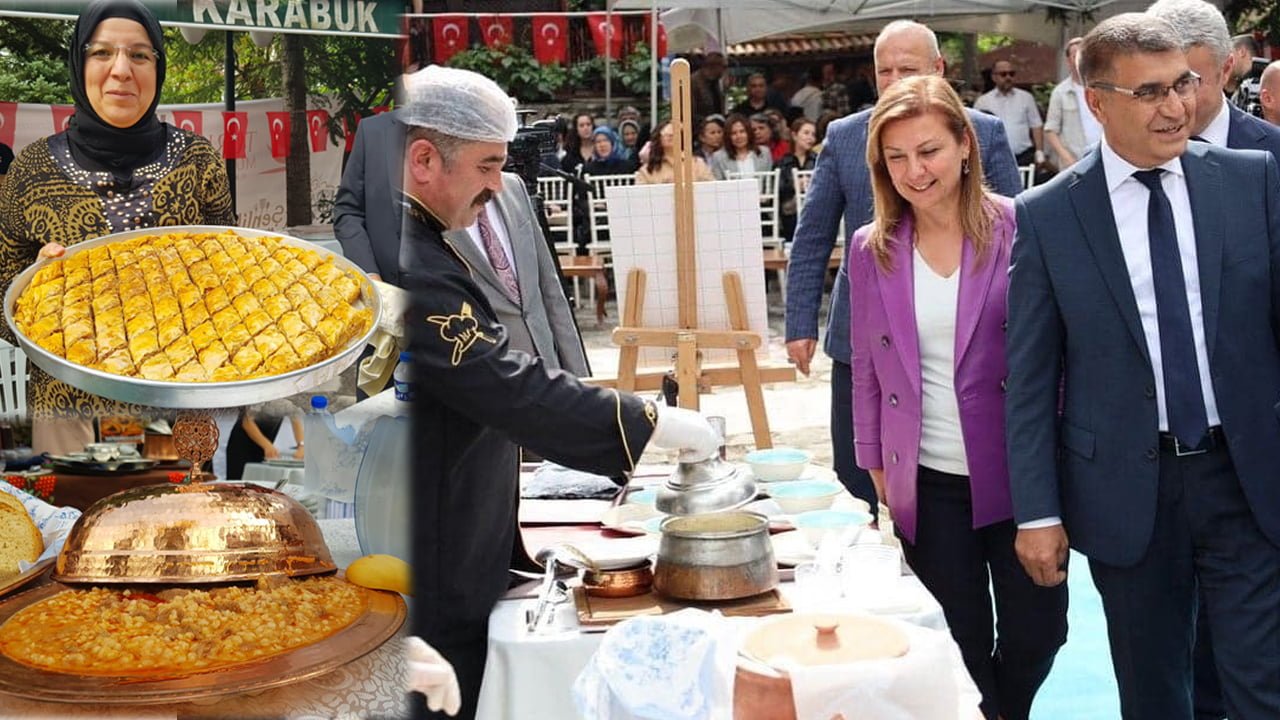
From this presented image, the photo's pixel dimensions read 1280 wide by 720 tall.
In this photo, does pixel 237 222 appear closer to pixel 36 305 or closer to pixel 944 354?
pixel 36 305

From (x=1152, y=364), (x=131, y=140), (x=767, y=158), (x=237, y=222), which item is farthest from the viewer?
(x=767, y=158)

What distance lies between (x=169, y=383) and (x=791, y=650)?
62cm

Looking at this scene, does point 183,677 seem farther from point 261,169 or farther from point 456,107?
point 456,107

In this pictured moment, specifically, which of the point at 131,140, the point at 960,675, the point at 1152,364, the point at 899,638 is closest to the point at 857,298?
the point at 1152,364

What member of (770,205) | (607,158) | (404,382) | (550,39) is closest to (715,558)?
(404,382)

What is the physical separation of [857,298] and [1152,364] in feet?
2.15

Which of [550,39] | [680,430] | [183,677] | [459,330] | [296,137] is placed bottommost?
[183,677]

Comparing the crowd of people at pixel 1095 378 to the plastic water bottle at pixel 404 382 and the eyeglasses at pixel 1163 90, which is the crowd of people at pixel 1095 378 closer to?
the eyeglasses at pixel 1163 90

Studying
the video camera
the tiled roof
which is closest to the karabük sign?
the video camera

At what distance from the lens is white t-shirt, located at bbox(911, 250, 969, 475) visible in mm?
2635

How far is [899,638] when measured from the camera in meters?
1.39

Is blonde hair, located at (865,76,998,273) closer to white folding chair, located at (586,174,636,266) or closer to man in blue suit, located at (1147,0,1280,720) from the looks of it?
man in blue suit, located at (1147,0,1280,720)

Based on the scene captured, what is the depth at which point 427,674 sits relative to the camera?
159cm

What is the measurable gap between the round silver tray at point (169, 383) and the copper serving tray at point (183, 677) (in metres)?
0.25
